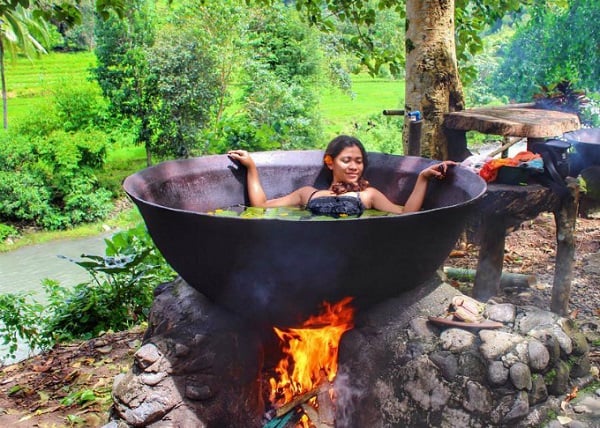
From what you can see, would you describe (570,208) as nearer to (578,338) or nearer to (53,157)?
(578,338)

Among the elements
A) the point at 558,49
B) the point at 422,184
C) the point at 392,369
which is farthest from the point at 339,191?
the point at 558,49

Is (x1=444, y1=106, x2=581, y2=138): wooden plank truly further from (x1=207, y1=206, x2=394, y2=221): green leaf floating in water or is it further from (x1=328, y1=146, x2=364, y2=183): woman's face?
(x1=207, y1=206, x2=394, y2=221): green leaf floating in water

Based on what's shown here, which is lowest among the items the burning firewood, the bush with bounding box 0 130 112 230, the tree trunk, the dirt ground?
the bush with bounding box 0 130 112 230

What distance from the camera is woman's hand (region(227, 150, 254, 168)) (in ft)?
10.5

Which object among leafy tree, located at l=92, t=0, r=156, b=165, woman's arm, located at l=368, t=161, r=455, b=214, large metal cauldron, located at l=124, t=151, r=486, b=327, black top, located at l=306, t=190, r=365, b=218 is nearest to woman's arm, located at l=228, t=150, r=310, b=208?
black top, located at l=306, t=190, r=365, b=218

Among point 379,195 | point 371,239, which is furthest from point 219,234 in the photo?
point 379,195

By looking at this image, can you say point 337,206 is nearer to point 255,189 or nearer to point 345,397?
point 255,189

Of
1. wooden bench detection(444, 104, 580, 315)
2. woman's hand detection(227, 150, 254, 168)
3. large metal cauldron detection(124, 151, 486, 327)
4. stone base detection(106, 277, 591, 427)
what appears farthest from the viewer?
wooden bench detection(444, 104, 580, 315)

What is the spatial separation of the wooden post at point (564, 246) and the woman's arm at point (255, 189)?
1578 mm

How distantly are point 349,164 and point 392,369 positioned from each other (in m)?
1.20

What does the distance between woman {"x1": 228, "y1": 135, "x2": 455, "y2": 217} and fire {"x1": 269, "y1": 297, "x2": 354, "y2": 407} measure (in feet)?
2.22

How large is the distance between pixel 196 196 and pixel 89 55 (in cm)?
2857

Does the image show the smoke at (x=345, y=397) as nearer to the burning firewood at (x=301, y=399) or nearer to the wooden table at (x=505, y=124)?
the burning firewood at (x=301, y=399)

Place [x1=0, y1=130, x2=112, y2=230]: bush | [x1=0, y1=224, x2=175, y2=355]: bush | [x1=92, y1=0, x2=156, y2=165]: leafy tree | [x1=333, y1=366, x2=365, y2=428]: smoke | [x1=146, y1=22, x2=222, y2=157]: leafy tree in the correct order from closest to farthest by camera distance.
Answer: [x1=333, y1=366, x2=365, y2=428]: smoke, [x1=0, y1=224, x2=175, y2=355]: bush, [x1=0, y1=130, x2=112, y2=230]: bush, [x1=146, y1=22, x2=222, y2=157]: leafy tree, [x1=92, y1=0, x2=156, y2=165]: leafy tree
